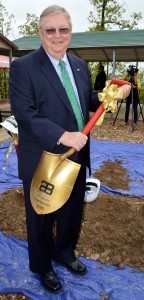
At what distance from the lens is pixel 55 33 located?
1.76 meters

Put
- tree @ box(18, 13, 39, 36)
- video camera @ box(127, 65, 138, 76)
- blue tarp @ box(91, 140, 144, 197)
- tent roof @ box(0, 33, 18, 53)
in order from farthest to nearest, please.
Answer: tree @ box(18, 13, 39, 36) → tent roof @ box(0, 33, 18, 53) → video camera @ box(127, 65, 138, 76) → blue tarp @ box(91, 140, 144, 197)

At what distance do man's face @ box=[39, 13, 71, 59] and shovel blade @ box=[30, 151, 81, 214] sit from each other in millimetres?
663

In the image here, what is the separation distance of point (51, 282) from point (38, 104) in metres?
1.44

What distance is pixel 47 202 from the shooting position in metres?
1.73

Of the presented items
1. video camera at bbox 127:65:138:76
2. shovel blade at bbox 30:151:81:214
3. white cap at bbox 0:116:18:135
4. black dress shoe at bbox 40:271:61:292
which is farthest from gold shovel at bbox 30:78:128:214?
video camera at bbox 127:65:138:76

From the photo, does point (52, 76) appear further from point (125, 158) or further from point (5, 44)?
point (5, 44)

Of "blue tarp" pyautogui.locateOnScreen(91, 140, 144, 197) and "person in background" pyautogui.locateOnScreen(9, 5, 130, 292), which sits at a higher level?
"person in background" pyautogui.locateOnScreen(9, 5, 130, 292)

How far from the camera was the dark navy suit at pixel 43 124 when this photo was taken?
69.4 inches

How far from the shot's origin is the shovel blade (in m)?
1.71

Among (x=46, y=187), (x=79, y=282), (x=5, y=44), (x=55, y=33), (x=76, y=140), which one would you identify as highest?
(x=5, y=44)

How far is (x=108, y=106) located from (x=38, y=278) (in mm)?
1581

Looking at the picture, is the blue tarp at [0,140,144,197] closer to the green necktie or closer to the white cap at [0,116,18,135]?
the white cap at [0,116,18,135]

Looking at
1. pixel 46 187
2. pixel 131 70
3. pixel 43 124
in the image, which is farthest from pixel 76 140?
pixel 131 70

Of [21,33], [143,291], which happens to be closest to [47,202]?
[143,291]
